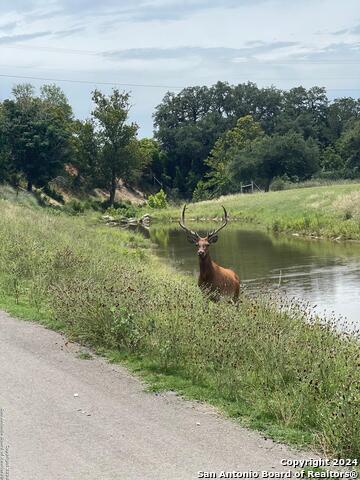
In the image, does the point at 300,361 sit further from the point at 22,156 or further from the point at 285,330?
the point at 22,156

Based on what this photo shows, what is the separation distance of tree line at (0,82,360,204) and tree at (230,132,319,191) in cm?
12

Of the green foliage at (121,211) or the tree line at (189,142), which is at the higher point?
the tree line at (189,142)

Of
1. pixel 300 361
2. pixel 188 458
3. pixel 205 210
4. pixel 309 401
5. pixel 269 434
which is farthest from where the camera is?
pixel 205 210

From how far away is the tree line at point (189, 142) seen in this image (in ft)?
218

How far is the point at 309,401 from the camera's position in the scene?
6895mm

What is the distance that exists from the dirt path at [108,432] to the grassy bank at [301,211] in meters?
37.4

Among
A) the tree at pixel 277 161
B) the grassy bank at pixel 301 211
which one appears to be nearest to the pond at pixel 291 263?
the grassy bank at pixel 301 211

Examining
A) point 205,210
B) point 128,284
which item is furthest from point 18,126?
point 128,284

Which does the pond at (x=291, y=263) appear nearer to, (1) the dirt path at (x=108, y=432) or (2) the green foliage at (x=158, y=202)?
(1) the dirt path at (x=108, y=432)

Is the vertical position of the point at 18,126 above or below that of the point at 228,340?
above

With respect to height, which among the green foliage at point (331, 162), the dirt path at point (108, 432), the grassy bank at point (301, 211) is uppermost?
the green foliage at point (331, 162)

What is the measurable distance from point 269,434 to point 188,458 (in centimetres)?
100

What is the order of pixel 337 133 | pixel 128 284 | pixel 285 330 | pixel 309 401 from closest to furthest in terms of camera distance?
pixel 309 401, pixel 285 330, pixel 128 284, pixel 337 133

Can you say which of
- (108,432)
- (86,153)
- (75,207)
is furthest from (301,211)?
(108,432)
